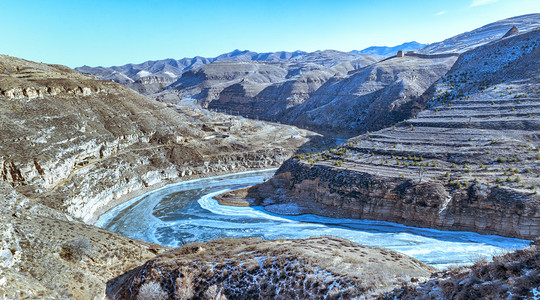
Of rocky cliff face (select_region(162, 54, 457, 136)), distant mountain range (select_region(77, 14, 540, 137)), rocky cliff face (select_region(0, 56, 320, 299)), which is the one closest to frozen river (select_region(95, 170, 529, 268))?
rocky cliff face (select_region(0, 56, 320, 299))

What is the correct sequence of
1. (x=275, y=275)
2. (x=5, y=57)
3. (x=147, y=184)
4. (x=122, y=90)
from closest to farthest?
(x=275, y=275) < (x=147, y=184) < (x=5, y=57) < (x=122, y=90)

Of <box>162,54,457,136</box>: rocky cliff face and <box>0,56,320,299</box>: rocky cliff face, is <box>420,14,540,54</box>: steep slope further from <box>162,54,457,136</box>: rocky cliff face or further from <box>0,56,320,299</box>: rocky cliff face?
<box>0,56,320,299</box>: rocky cliff face

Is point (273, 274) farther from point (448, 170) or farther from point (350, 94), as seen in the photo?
point (350, 94)

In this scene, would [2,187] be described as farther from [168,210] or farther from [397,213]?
[397,213]

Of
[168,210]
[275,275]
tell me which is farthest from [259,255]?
[168,210]

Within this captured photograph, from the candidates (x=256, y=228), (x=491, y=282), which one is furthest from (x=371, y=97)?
(x=491, y=282)

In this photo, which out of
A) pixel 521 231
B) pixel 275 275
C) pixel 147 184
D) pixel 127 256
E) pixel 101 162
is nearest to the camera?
pixel 275 275
